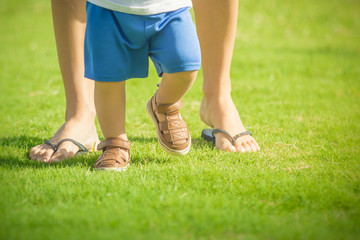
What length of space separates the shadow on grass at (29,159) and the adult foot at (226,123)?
155 millimetres

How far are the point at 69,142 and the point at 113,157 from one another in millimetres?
473

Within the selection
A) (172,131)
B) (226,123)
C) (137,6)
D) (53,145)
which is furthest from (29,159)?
(226,123)

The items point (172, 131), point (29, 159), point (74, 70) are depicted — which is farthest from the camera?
point (74, 70)

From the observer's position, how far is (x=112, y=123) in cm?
221

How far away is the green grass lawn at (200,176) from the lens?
5.09 ft

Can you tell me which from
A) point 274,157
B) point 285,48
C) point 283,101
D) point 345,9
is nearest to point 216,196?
point 274,157

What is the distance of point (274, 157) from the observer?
238cm

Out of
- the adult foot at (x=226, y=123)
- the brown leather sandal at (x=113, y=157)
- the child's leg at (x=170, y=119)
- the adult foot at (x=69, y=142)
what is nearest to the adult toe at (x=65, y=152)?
the adult foot at (x=69, y=142)

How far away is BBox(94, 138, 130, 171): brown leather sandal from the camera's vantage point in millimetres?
2145

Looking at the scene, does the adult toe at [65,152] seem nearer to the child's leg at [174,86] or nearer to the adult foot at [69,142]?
the adult foot at [69,142]

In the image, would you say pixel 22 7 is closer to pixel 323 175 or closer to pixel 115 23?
pixel 115 23

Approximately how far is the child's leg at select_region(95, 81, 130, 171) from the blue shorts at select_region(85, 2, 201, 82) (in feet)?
0.29

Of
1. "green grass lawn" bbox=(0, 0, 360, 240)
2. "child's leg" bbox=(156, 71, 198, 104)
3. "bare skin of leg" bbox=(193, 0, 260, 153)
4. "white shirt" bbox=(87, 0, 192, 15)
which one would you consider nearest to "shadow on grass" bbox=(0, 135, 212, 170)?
"green grass lawn" bbox=(0, 0, 360, 240)

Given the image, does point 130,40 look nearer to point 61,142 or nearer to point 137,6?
point 137,6
